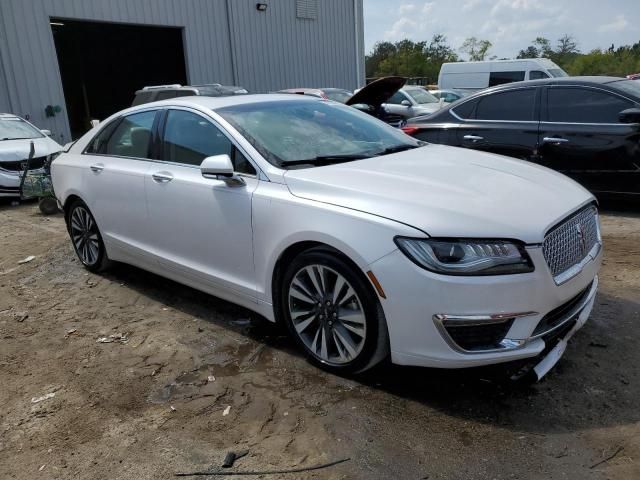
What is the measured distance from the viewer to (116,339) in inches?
155

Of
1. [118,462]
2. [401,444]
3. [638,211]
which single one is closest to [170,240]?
[118,462]

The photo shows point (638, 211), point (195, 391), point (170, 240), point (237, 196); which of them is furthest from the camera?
point (638, 211)

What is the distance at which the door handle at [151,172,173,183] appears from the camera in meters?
3.98

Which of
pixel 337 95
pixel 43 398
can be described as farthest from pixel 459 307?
pixel 337 95

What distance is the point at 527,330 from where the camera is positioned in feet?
8.76

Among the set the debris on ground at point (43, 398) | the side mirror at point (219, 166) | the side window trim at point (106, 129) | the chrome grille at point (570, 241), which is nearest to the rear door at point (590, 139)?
the chrome grille at point (570, 241)

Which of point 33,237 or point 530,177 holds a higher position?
point 530,177

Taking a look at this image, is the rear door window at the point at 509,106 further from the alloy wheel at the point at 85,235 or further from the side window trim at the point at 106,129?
the alloy wheel at the point at 85,235

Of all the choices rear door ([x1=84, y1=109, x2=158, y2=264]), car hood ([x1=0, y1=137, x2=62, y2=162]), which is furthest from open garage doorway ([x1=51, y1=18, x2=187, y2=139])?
rear door ([x1=84, y1=109, x2=158, y2=264])

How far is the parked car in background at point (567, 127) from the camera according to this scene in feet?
19.3

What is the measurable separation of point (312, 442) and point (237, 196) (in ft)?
5.02

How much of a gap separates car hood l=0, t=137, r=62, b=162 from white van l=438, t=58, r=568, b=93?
1369cm

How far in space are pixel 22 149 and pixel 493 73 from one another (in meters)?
15.3

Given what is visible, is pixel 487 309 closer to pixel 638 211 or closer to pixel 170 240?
pixel 170 240
